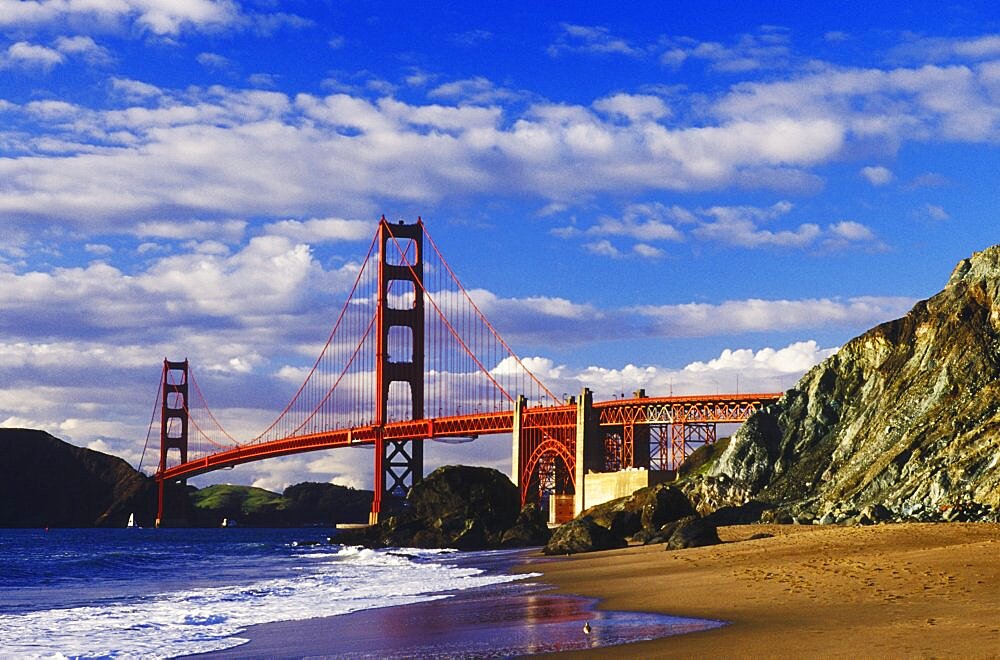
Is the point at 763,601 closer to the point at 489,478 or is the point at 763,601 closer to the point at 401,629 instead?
the point at 401,629

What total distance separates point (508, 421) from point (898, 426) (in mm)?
49332

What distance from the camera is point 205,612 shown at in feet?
95.7

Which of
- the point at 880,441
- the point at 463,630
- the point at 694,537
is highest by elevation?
the point at 880,441

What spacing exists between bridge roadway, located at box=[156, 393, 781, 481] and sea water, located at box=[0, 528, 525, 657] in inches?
1055

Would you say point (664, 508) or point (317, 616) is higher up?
point (664, 508)

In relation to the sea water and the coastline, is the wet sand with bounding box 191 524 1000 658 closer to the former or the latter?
the coastline

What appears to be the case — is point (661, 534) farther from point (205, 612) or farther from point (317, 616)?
point (317, 616)

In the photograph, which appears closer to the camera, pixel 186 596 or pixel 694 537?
pixel 186 596

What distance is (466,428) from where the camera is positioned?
102 meters

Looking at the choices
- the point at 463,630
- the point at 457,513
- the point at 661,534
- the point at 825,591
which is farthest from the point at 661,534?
the point at 457,513

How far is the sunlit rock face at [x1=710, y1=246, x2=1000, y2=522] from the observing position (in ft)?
147

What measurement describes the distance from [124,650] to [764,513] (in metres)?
36.2

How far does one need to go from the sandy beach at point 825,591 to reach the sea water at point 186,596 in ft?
19.1

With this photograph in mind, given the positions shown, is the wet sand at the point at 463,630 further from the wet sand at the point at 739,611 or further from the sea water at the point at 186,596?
the sea water at the point at 186,596
